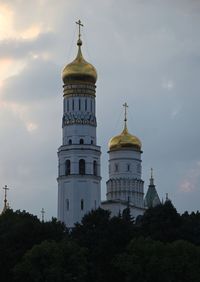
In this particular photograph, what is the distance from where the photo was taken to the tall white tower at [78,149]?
85.1 metres

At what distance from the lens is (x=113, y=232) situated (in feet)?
199

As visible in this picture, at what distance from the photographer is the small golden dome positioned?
97875 mm

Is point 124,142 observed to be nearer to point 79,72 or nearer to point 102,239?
point 79,72

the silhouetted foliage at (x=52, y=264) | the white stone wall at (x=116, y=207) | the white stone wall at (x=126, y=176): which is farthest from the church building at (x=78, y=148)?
the silhouetted foliage at (x=52, y=264)

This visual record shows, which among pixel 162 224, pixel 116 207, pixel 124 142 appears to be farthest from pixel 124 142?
pixel 162 224

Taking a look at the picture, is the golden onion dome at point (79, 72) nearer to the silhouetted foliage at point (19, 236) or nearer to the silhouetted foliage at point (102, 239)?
the silhouetted foliage at point (102, 239)

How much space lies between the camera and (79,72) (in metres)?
86.1

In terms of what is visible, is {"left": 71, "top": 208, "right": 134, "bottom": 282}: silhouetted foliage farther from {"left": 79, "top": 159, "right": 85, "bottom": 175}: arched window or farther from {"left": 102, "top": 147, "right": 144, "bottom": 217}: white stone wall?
{"left": 102, "top": 147, "right": 144, "bottom": 217}: white stone wall

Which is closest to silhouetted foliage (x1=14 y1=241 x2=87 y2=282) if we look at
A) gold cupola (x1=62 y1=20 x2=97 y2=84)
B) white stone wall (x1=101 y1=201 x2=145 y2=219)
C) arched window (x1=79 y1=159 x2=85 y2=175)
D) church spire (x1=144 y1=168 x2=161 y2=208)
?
arched window (x1=79 y1=159 x2=85 y2=175)

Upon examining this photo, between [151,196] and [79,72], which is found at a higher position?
[79,72]

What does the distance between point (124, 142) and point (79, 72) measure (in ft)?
46.3

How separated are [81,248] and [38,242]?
4438 mm

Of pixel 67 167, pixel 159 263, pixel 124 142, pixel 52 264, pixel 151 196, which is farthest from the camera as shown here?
pixel 151 196

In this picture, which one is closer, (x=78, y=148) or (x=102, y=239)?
(x=102, y=239)
